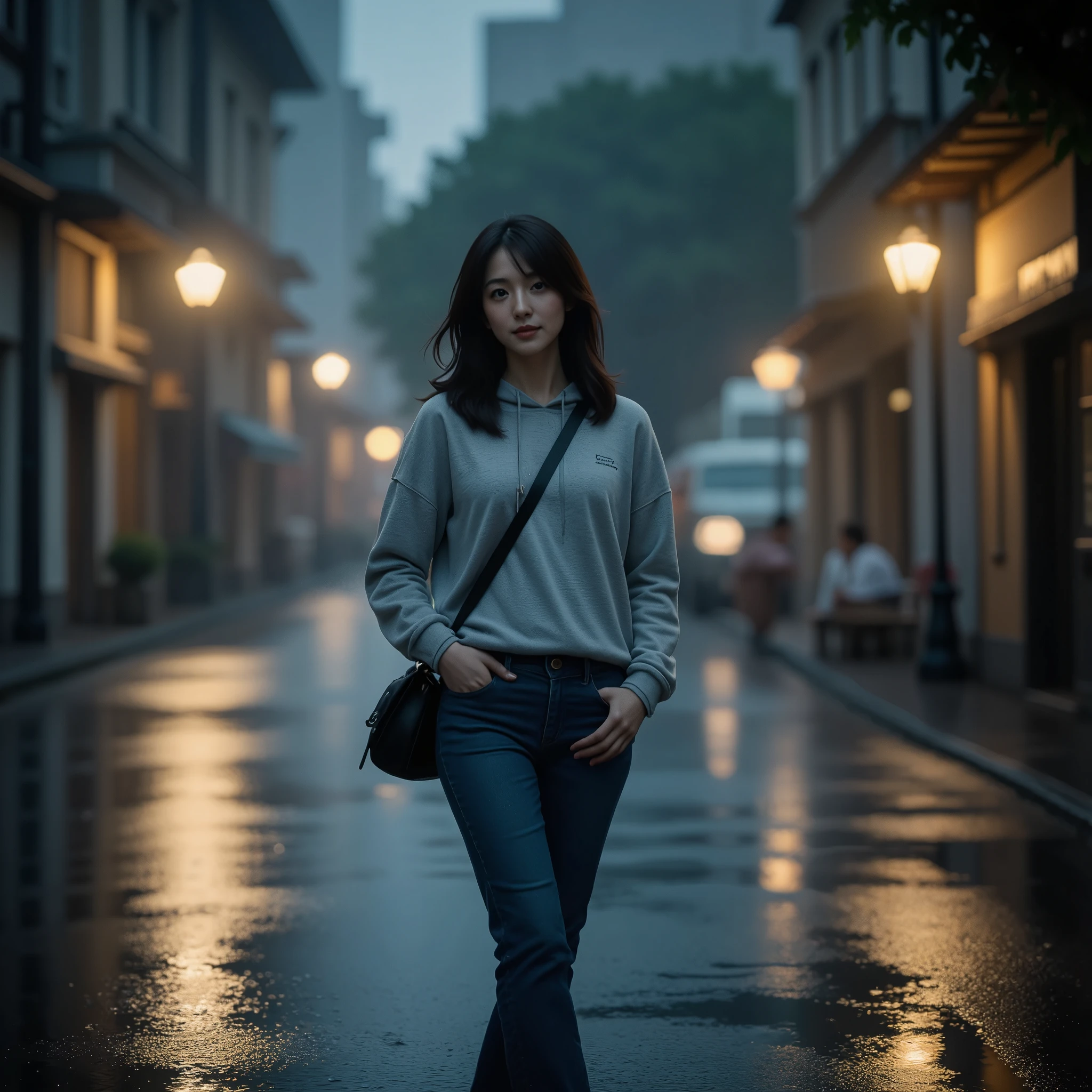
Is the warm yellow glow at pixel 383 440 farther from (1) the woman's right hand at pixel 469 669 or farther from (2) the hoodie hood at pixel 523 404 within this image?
(1) the woman's right hand at pixel 469 669

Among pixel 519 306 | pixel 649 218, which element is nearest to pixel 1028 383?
pixel 519 306

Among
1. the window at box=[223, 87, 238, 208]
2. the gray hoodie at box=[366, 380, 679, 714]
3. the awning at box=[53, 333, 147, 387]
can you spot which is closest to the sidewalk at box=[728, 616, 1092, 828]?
the gray hoodie at box=[366, 380, 679, 714]

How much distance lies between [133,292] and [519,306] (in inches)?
951

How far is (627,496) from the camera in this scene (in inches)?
138

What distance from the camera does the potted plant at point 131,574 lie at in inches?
874

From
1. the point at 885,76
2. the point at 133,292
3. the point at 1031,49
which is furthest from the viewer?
the point at 133,292

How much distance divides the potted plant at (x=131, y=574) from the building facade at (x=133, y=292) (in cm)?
51

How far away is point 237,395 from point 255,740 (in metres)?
23.3

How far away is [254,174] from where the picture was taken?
36031 mm

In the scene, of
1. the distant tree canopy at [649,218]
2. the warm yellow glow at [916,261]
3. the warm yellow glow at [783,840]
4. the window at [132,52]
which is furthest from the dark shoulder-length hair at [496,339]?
the distant tree canopy at [649,218]

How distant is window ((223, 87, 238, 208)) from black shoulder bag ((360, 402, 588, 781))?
1210 inches

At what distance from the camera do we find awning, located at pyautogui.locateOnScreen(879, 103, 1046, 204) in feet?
42.9

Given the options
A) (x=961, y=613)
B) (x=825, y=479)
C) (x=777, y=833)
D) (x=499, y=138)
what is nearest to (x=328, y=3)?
(x=499, y=138)

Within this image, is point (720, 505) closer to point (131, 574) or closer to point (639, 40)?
point (131, 574)
